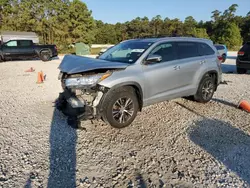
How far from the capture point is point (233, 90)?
7.06m

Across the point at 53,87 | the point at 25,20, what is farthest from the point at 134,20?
the point at 53,87

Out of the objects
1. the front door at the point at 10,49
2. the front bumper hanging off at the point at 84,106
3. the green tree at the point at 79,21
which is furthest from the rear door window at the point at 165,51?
the green tree at the point at 79,21

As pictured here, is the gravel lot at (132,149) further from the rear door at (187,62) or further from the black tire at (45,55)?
the black tire at (45,55)

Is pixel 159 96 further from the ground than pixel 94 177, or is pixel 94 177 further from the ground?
pixel 159 96

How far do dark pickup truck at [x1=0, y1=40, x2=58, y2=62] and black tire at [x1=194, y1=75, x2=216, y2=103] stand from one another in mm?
14425

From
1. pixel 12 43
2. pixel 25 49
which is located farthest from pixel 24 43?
pixel 12 43

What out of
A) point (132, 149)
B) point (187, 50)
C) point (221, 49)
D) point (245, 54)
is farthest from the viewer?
point (221, 49)

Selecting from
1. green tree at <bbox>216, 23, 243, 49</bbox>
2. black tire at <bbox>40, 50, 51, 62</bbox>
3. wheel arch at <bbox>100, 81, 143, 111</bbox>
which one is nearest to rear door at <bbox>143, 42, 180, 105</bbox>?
wheel arch at <bbox>100, 81, 143, 111</bbox>

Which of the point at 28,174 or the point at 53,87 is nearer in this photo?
the point at 28,174

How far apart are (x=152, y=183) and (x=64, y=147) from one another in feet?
5.15

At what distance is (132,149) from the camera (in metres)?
3.26

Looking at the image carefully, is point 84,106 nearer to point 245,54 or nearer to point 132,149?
point 132,149

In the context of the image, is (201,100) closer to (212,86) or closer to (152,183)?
(212,86)

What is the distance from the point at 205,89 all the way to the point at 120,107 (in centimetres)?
276
